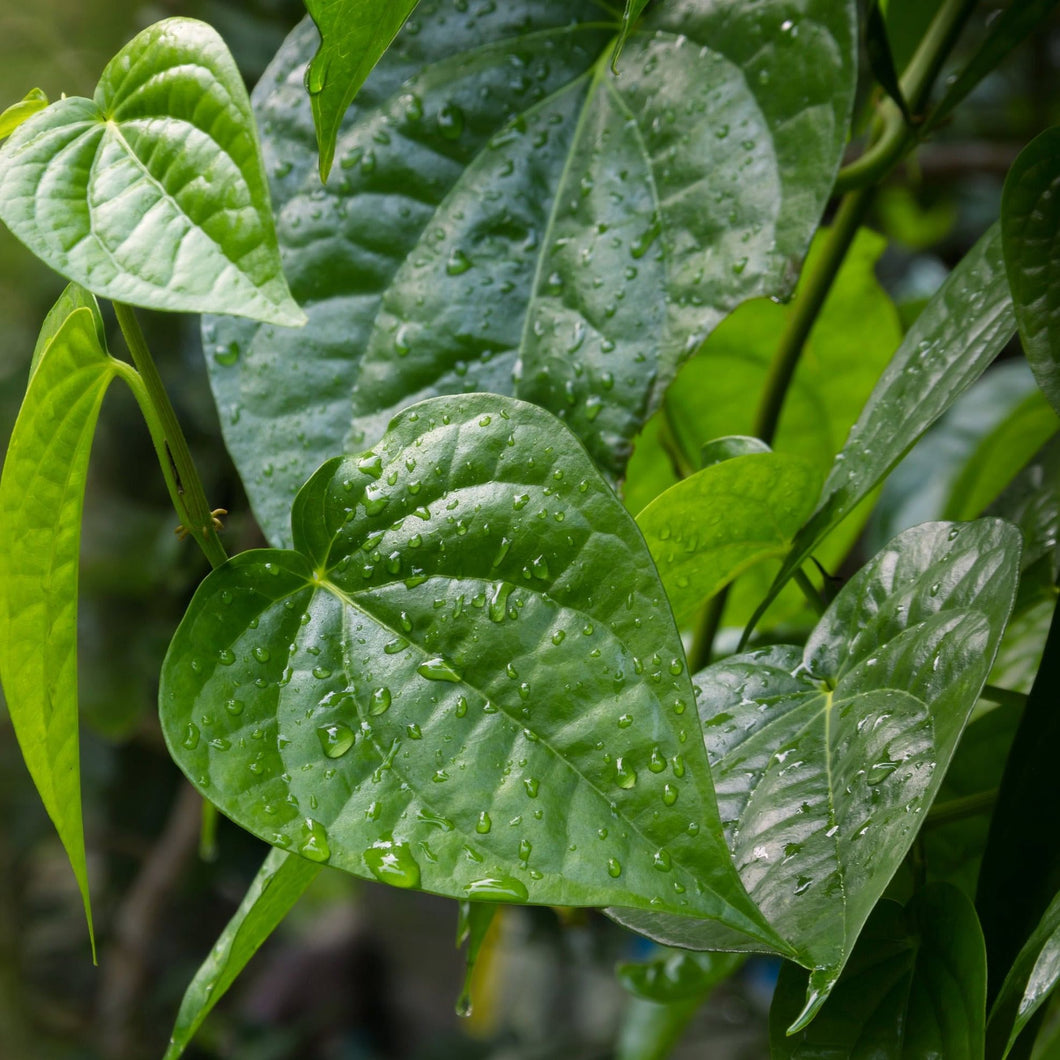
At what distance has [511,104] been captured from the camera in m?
0.34

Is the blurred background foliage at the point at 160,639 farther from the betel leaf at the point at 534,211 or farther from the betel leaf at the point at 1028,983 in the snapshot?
the betel leaf at the point at 1028,983

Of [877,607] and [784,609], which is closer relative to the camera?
[877,607]

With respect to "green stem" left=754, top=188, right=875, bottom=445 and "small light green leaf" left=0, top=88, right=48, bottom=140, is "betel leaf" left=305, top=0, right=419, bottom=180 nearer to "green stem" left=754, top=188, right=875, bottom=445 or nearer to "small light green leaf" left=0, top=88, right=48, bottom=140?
"small light green leaf" left=0, top=88, right=48, bottom=140

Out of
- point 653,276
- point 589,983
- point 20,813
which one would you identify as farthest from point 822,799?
point 589,983

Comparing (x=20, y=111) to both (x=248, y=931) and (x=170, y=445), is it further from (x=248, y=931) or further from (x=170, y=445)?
(x=248, y=931)

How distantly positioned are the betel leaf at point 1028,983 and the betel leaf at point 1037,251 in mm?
108

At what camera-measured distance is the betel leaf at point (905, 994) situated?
0.21 m

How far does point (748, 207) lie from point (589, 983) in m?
1.84

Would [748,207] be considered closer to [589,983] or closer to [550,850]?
[550,850]

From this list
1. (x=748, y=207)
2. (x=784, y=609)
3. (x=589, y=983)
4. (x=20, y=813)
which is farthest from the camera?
(x=589, y=983)

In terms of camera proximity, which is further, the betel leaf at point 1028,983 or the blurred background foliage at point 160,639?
the blurred background foliage at point 160,639

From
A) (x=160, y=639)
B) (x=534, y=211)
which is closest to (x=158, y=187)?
(x=534, y=211)

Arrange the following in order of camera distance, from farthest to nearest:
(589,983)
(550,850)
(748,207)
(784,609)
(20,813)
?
1. (589,983)
2. (20,813)
3. (784,609)
4. (748,207)
5. (550,850)

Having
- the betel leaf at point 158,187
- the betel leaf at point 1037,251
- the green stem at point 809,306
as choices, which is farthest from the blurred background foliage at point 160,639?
the betel leaf at point 158,187
